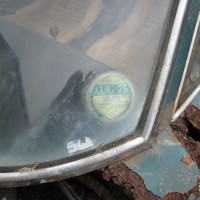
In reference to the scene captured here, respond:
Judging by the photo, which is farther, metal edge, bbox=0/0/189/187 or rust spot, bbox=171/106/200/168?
rust spot, bbox=171/106/200/168

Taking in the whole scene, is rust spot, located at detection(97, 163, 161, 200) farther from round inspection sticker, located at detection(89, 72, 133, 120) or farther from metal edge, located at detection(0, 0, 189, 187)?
round inspection sticker, located at detection(89, 72, 133, 120)

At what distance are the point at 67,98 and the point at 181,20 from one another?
19.9 inches

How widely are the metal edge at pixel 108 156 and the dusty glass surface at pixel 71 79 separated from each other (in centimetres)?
4

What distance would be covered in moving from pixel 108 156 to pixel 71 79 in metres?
0.32

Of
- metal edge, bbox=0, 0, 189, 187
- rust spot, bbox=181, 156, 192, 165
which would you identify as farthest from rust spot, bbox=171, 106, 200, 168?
metal edge, bbox=0, 0, 189, 187

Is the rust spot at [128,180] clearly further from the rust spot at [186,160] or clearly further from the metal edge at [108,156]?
the rust spot at [186,160]

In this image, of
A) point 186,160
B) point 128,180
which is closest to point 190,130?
point 186,160

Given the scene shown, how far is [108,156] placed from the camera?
1921 millimetres

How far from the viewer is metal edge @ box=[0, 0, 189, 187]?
1.89 meters

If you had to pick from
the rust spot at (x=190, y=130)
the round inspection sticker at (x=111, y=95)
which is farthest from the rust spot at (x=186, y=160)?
the round inspection sticker at (x=111, y=95)

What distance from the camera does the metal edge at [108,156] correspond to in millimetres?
1891

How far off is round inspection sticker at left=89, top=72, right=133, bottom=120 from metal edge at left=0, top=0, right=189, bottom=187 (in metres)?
0.10

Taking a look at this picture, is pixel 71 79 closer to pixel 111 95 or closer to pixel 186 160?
pixel 111 95

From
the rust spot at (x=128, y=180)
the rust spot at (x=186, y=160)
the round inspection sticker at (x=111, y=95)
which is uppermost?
the round inspection sticker at (x=111, y=95)
